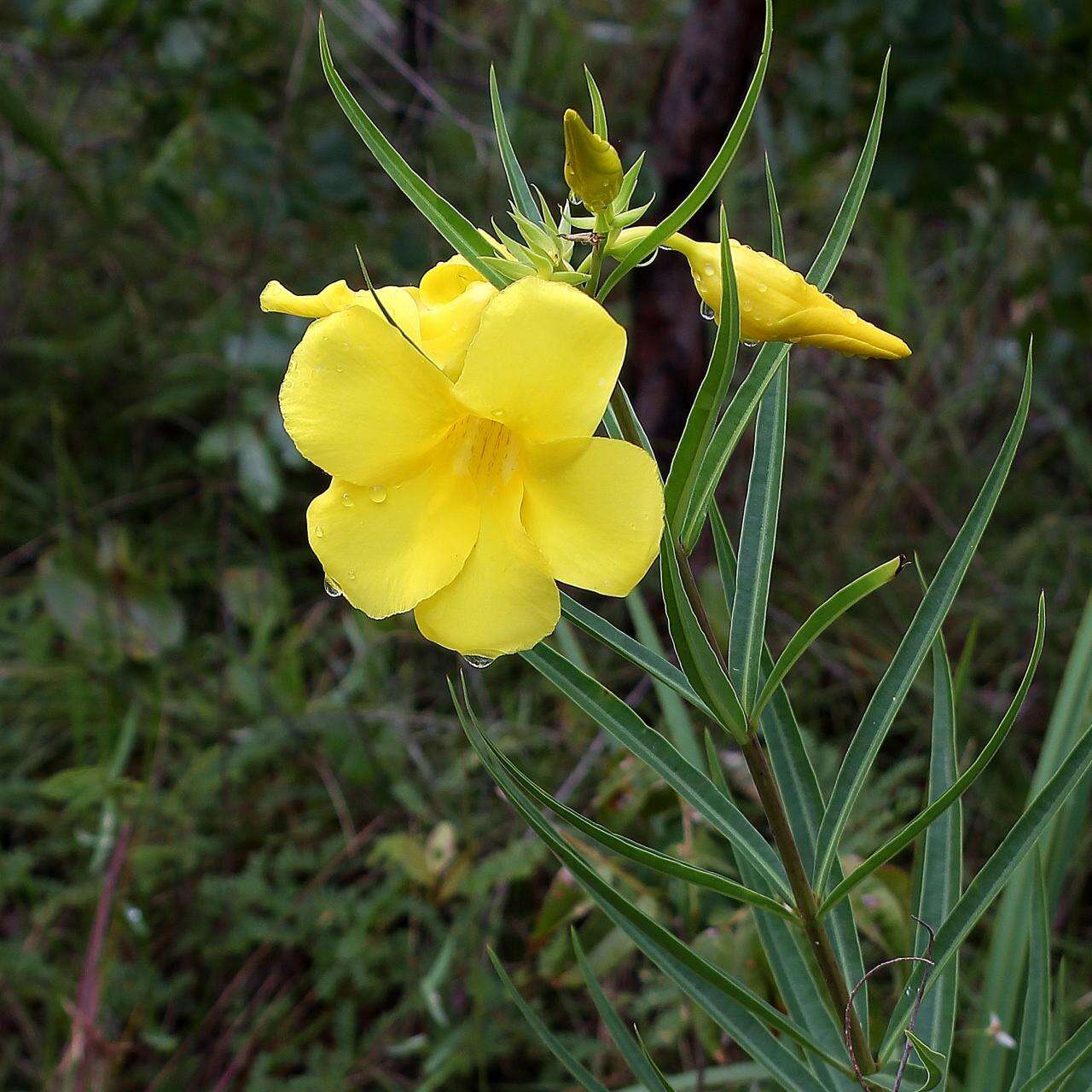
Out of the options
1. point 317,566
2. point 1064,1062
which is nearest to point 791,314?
point 1064,1062

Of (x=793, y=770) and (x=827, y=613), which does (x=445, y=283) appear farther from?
(x=793, y=770)

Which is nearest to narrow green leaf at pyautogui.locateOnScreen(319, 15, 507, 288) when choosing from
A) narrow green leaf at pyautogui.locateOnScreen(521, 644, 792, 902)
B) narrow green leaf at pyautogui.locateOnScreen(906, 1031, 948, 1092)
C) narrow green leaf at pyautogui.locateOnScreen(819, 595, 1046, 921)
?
narrow green leaf at pyautogui.locateOnScreen(521, 644, 792, 902)

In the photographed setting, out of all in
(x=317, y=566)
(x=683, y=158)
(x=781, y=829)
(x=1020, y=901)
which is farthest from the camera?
(x=317, y=566)

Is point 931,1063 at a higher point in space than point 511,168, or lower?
lower

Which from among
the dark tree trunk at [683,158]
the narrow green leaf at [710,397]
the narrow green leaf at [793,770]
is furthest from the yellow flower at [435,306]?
the dark tree trunk at [683,158]

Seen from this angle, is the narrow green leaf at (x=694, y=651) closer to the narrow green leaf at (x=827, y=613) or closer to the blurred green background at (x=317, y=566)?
the narrow green leaf at (x=827, y=613)

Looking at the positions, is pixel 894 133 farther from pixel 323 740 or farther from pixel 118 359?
Result: pixel 118 359

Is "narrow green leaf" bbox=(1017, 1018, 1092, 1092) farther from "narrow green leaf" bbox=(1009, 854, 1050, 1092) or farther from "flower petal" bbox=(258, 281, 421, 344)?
A: "flower petal" bbox=(258, 281, 421, 344)
